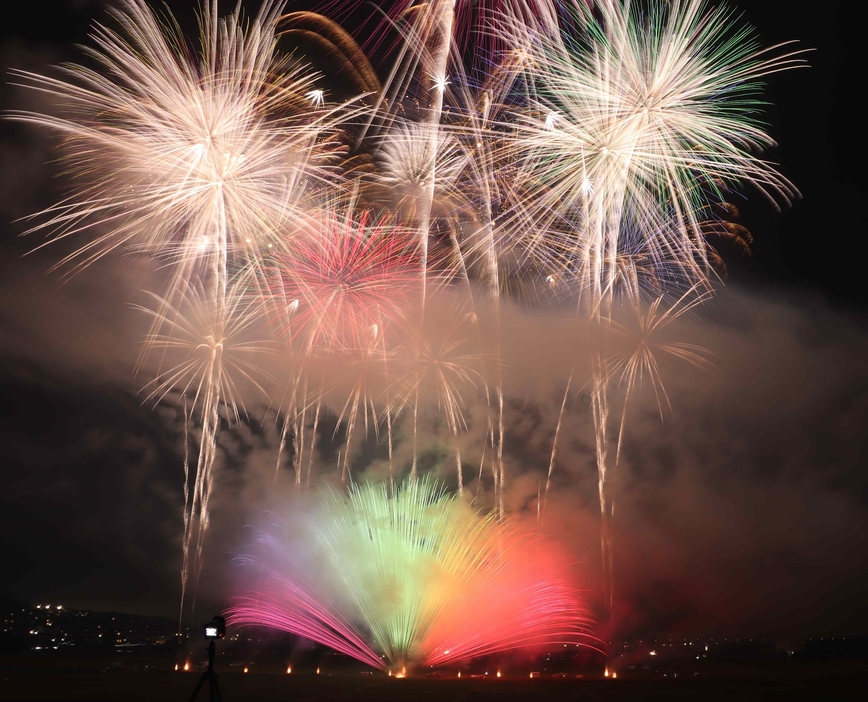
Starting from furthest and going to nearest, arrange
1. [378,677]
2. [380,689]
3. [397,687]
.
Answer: [378,677]
[397,687]
[380,689]

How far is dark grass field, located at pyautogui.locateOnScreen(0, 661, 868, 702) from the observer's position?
43.7 ft

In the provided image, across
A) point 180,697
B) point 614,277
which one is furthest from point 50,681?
point 614,277

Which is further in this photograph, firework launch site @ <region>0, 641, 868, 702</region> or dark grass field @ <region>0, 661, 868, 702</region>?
firework launch site @ <region>0, 641, 868, 702</region>

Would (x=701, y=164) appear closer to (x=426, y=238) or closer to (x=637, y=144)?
(x=637, y=144)

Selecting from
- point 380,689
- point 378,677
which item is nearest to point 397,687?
point 380,689

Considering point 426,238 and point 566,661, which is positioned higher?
point 426,238

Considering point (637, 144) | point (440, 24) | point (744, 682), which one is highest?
point (440, 24)

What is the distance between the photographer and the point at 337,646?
20141 mm

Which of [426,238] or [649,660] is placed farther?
[649,660]

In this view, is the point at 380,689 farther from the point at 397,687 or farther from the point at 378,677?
the point at 378,677

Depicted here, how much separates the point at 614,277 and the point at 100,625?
49636 millimetres

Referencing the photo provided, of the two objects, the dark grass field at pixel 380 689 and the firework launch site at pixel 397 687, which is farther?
the firework launch site at pixel 397 687

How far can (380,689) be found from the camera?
621 inches

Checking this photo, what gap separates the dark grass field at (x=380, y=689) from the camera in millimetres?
13305
